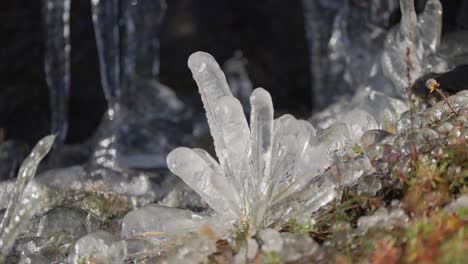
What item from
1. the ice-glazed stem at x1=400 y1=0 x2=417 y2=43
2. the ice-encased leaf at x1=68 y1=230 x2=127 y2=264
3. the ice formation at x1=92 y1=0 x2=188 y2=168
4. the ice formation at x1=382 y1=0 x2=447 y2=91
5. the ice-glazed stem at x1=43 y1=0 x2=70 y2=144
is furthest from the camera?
the ice-glazed stem at x1=43 y1=0 x2=70 y2=144

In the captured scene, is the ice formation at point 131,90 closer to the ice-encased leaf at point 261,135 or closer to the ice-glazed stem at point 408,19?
the ice-glazed stem at point 408,19

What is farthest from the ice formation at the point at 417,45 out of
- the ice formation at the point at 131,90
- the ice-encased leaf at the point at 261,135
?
the ice formation at the point at 131,90

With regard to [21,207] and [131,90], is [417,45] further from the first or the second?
[131,90]

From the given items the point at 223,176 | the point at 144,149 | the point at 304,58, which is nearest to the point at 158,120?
the point at 144,149

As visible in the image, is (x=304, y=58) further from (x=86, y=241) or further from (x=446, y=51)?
(x=86, y=241)

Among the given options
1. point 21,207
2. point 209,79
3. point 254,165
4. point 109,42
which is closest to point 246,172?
point 254,165

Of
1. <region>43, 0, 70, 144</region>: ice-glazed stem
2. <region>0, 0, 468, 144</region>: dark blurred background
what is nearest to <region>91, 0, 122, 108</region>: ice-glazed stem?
<region>43, 0, 70, 144</region>: ice-glazed stem

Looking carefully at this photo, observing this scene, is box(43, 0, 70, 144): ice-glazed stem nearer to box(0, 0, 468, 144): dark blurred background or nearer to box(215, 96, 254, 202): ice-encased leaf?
box(0, 0, 468, 144): dark blurred background
